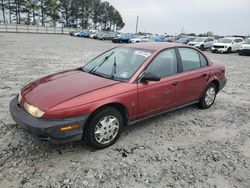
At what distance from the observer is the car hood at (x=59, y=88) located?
127 inches

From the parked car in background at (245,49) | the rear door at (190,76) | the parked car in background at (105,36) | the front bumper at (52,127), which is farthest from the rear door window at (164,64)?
the parked car in background at (105,36)

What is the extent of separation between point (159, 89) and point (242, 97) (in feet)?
11.9

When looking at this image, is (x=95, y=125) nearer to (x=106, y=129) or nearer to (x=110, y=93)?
(x=106, y=129)

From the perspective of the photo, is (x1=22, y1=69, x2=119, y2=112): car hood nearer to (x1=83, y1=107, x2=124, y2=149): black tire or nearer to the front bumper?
the front bumper

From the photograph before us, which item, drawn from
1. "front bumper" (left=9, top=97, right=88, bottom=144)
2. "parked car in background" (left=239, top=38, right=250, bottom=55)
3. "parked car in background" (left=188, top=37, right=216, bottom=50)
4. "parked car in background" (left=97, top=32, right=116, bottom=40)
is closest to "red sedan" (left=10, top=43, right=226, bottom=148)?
"front bumper" (left=9, top=97, right=88, bottom=144)

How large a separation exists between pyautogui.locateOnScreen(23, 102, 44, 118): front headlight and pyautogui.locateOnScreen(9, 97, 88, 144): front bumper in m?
0.05

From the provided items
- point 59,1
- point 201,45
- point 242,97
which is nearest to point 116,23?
point 59,1

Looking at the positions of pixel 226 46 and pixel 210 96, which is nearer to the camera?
pixel 210 96

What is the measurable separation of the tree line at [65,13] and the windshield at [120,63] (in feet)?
217

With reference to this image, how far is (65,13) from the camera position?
7169 centimetres

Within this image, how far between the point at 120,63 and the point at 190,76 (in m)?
1.45

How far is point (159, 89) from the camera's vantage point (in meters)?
4.03

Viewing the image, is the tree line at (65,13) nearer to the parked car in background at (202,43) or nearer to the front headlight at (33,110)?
the parked car in background at (202,43)

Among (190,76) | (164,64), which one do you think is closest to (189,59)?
(190,76)
